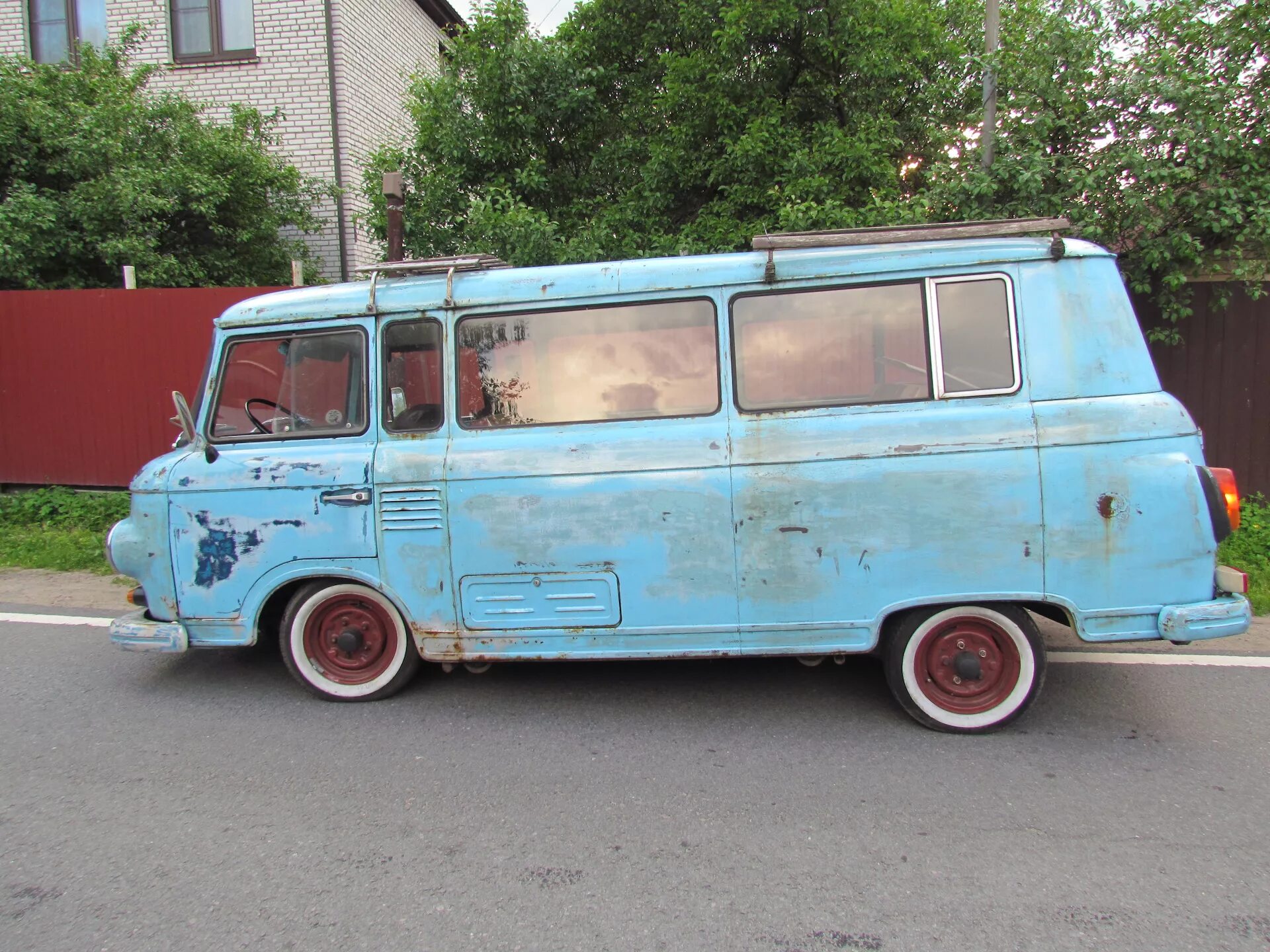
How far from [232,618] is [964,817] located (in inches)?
140

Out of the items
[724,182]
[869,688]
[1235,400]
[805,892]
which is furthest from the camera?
[724,182]

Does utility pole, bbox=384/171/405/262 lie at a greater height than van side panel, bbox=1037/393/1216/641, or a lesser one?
greater

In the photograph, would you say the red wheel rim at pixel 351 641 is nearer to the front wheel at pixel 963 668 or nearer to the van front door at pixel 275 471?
the van front door at pixel 275 471

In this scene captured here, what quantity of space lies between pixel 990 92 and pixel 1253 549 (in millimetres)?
4125

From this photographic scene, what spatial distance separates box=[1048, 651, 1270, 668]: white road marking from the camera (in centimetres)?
457

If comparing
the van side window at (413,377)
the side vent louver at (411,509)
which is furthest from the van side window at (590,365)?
the side vent louver at (411,509)

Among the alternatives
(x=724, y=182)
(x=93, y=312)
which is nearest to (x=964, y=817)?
(x=724, y=182)

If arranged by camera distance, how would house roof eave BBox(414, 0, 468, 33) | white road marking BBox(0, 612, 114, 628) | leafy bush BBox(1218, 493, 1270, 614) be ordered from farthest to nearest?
house roof eave BBox(414, 0, 468, 33) → leafy bush BBox(1218, 493, 1270, 614) → white road marking BBox(0, 612, 114, 628)

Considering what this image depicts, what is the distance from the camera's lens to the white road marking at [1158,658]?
457 cm

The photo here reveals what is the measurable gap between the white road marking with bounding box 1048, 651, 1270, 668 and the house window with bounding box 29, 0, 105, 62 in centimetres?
1415

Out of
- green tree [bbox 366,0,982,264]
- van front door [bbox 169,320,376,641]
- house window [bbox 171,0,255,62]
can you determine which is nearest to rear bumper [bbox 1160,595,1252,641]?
van front door [bbox 169,320,376,641]

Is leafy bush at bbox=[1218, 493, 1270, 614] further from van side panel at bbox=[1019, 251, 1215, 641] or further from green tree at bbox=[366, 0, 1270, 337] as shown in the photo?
van side panel at bbox=[1019, 251, 1215, 641]

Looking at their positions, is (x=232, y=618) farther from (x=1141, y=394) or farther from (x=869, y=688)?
(x=1141, y=394)

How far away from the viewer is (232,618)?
13.8 feet
